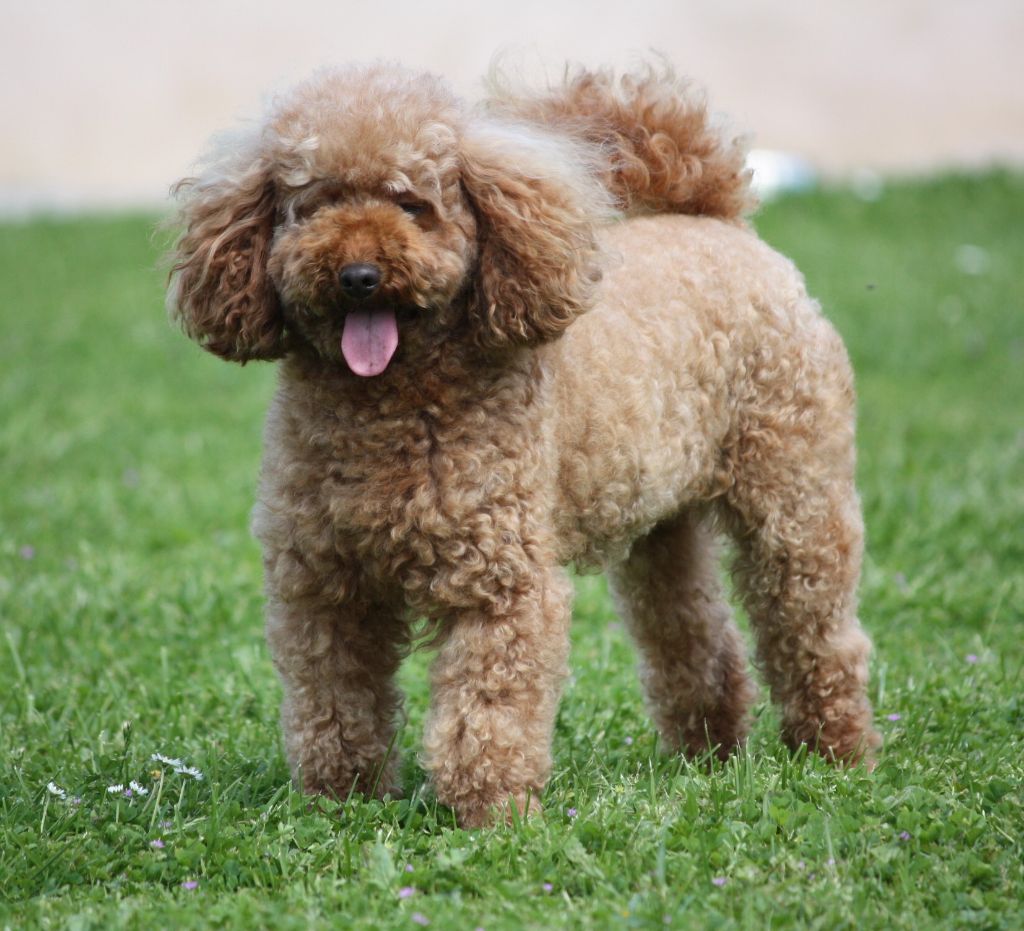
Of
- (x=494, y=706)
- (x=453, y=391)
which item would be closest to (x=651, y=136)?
(x=453, y=391)

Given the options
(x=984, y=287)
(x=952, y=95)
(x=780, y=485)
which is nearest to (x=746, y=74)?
(x=952, y=95)

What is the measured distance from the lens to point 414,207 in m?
3.42

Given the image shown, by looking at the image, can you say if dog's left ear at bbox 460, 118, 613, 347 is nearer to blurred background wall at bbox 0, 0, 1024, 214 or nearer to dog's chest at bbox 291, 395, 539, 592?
dog's chest at bbox 291, 395, 539, 592

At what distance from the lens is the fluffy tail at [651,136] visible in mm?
4270

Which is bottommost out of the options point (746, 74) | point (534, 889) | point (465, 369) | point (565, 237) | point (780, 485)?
point (534, 889)

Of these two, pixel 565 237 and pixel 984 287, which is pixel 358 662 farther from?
pixel 984 287

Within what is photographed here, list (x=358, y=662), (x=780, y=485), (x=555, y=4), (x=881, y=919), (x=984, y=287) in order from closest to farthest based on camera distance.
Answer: (x=881, y=919) → (x=358, y=662) → (x=780, y=485) → (x=984, y=287) → (x=555, y=4)

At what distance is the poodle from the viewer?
3402mm

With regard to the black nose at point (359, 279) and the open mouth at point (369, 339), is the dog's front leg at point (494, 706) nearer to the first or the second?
the open mouth at point (369, 339)

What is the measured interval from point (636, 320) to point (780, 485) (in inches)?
25.8

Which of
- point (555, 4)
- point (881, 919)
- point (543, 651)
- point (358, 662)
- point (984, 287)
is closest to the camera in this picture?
point (881, 919)

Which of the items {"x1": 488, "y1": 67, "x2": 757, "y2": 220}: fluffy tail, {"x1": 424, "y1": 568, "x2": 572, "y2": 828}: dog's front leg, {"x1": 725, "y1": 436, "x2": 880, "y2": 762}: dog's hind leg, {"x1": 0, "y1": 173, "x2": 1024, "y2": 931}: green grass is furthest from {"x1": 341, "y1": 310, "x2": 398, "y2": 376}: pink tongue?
{"x1": 725, "y1": 436, "x2": 880, "y2": 762}: dog's hind leg

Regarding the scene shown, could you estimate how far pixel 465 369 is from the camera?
3535 millimetres

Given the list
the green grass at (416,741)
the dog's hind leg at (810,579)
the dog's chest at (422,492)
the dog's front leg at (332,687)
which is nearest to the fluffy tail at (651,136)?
the dog's hind leg at (810,579)
